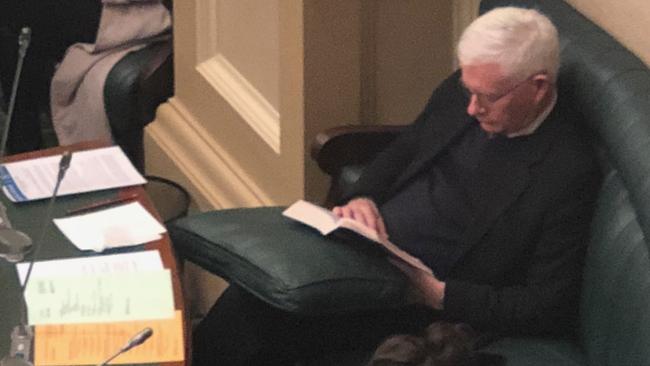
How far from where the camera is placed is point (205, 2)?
10.8ft

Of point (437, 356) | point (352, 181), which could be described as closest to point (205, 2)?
point (352, 181)

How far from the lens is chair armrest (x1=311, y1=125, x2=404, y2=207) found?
2.70 meters

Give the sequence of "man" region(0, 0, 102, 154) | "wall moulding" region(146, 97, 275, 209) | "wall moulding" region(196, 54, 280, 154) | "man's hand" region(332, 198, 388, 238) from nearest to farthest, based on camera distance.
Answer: "man's hand" region(332, 198, 388, 238), "wall moulding" region(196, 54, 280, 154), "wall moulding" region(146, 97, 275, 209), "man" region(0, 0, 102, 154)

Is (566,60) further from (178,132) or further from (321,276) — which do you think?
(178,132)

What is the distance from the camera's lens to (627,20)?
90.0 inches

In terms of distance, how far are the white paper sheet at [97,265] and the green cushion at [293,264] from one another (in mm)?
184

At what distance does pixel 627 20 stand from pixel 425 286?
2.20 feet

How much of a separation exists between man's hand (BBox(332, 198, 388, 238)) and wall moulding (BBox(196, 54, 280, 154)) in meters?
0.58

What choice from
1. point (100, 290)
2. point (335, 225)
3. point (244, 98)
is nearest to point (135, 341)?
point (100, 290)

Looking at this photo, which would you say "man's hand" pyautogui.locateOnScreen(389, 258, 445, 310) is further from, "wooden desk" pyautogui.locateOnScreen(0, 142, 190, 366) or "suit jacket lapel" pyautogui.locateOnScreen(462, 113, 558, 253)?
"wooden desk" pyautogui.locateOnScreen(0, 142, 190, 366)

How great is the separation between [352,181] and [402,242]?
15.2 inches

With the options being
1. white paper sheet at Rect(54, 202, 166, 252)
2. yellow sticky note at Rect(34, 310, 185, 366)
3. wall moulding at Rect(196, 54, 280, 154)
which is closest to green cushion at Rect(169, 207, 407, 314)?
white paper sheet at Rect(54, 202, 166, 252)

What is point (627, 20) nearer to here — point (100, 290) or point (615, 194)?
point (615, 194)

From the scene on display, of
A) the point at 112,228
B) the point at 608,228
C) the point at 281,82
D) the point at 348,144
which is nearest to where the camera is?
the point at 608,228
